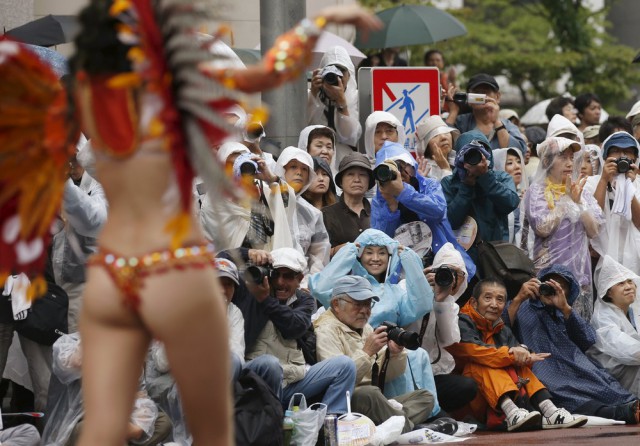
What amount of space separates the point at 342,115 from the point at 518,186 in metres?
1.83

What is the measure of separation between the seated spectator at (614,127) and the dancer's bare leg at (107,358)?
9367mm

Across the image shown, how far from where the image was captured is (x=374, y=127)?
11773 mm

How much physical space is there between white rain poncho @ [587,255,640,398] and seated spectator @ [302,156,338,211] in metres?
2.41

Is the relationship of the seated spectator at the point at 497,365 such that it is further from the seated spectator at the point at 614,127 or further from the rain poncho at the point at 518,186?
the seated spectator at the point at 614,127

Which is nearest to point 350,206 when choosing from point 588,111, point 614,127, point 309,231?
point 309,231

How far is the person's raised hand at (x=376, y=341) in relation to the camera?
369 inches

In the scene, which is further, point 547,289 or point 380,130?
point 380,130

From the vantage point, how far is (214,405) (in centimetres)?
→ 482

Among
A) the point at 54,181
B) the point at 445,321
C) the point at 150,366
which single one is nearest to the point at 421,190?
the point at 445,321

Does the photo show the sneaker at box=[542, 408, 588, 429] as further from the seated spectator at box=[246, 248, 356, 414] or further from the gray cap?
the seated spectator at box=[246, 248, 356, 414]

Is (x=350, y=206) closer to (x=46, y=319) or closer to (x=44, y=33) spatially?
(x=44, y=33)

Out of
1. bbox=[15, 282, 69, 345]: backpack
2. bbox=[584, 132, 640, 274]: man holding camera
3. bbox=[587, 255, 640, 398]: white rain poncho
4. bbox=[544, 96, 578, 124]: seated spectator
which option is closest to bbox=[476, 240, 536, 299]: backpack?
bbox=[587, 255, 640, 398]: white rain poncho

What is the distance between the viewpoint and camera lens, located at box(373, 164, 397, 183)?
402 inches

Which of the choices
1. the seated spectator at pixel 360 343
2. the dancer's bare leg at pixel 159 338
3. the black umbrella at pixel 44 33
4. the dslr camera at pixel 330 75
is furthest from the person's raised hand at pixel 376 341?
the dancer's bare leg at pixel 159 338
